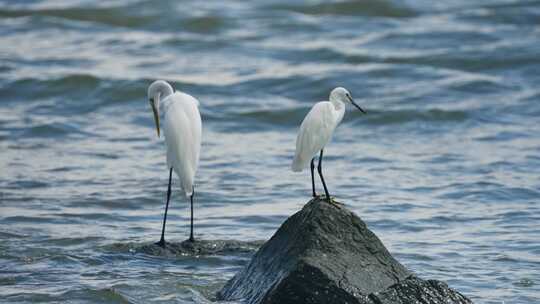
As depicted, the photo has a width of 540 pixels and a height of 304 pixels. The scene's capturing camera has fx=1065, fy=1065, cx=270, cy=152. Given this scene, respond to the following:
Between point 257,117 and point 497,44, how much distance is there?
5.17m

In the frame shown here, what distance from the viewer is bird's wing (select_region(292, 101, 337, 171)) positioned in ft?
24.2

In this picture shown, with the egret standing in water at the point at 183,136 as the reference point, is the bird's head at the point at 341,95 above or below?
above

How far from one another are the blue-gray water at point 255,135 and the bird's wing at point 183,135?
733mm

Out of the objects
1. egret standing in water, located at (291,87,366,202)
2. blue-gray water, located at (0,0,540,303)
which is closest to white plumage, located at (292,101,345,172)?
egret standing in water, located at (291,87,366,202)

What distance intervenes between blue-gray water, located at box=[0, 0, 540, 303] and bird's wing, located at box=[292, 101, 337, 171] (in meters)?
1.11

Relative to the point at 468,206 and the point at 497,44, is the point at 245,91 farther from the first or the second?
the point at 468,206

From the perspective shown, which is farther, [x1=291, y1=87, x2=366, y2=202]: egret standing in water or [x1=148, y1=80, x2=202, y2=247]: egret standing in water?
[x1=148, y1=80, x2=202, y2=247]: egret standing in water

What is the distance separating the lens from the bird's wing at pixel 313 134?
24.2ft

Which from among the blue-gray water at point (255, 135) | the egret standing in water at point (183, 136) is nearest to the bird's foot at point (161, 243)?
the egret standing in water at point (183, 136)

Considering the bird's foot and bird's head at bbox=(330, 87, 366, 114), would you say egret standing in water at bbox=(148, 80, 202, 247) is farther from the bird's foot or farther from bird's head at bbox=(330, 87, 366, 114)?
bird's head at bbox=(330, 87, 366, 114)

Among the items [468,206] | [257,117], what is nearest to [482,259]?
[468,206]

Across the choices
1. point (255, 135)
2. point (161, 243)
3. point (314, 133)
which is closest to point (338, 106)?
point (314, 133)

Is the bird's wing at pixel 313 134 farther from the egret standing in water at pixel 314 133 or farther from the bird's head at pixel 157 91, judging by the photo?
the bird's head at pixel 157 91

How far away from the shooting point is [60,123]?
14.1m
